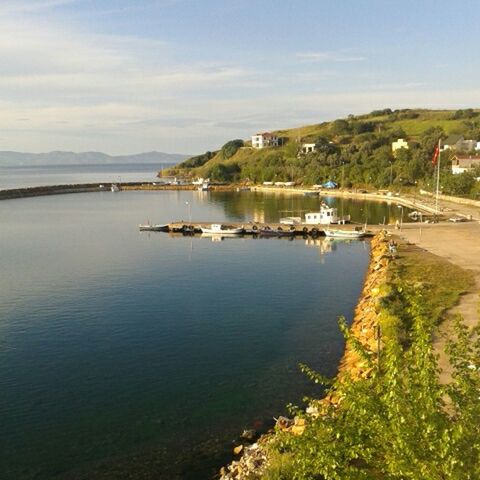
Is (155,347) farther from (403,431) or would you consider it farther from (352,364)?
(403,431)

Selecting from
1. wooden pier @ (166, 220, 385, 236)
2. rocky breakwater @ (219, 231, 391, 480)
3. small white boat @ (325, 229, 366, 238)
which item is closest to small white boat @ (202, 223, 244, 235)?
wooden pier @ (166, 220, 385, 236)

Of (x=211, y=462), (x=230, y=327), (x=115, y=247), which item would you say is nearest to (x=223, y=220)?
(x=115, y=247)

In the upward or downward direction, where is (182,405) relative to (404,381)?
downward

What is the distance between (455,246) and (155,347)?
1852 inches

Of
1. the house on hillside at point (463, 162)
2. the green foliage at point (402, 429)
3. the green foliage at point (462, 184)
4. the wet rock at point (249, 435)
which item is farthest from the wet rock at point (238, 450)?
the house on hillside at point (463, 162)

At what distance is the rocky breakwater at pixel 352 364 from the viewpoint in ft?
74.3

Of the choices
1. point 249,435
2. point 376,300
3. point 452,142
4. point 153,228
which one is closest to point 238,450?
point 249,435

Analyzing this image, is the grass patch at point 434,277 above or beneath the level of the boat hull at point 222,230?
above

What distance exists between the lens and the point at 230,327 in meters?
44.5

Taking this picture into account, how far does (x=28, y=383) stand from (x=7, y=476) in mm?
9865

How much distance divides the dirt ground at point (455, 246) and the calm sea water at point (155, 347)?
8234 mm

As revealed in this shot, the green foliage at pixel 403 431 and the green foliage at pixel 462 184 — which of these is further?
the green foliage at pixel 462 184

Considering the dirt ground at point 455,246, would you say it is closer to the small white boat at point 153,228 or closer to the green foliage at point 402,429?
the green foliage at point 402,429

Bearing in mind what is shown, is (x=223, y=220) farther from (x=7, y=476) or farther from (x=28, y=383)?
(x=7, y=476)
